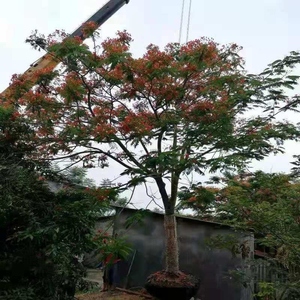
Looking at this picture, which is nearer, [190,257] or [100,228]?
[190,257]

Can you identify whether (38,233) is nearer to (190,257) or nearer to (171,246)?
(171,246)

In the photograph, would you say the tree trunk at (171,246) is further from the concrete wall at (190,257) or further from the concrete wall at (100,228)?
the concrete wall at (100,228)

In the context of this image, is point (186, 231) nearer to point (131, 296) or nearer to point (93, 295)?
point (131, 296)

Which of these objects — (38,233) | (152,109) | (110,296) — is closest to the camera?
(38,233)

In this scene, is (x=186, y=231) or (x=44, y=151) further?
(x=186, y=231)

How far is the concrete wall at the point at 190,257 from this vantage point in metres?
5.27

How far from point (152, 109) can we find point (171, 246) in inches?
78.8

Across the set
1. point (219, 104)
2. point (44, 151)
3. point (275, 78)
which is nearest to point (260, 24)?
point (275, 78)

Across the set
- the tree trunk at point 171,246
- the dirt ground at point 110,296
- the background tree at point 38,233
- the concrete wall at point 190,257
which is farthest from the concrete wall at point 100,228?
the background tree at point 38,233

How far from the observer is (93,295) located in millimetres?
5625

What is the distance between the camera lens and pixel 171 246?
205 inches

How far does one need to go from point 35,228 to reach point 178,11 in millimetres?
5271

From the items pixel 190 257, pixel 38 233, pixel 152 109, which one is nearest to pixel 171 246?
pixel 190 257

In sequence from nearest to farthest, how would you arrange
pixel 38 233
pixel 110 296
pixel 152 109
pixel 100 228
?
pixel 38 233 < pixel 152 109 < pixel 110 296 < pixel 100 228
